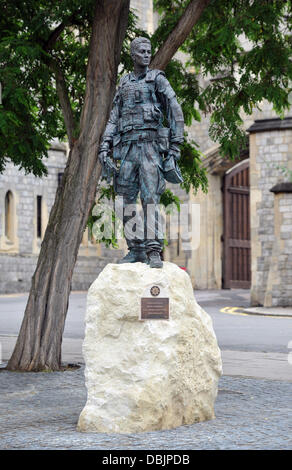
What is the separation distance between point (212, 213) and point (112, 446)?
25481mm

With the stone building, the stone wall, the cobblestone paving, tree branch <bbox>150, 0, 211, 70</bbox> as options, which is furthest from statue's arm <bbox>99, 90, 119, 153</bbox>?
the stone wall

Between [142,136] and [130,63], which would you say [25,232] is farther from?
[142,136]

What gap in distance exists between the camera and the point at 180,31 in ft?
35.7

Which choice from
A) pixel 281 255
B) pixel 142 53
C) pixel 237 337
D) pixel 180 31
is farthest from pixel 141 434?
pixel 281 255

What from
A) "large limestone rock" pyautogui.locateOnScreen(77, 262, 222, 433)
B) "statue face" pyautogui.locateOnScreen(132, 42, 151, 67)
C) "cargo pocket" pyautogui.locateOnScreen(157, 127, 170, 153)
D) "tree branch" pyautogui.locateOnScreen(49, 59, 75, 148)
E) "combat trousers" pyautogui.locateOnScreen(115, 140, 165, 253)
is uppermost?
"tree branch" pyautogui.locateOnScreen(49, 59, 75, 148)

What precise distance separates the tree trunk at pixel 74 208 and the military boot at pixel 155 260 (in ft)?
11.4

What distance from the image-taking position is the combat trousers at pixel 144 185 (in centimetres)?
771

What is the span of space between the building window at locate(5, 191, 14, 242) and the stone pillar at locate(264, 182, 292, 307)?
1056cm

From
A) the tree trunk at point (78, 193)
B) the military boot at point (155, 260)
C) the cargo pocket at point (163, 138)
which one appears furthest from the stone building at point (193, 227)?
the military boot at point (155, 260)

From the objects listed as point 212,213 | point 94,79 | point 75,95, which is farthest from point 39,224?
point 94,79

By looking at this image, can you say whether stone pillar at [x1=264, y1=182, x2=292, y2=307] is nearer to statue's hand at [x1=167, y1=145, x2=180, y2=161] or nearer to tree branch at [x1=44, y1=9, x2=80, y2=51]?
tree branch at [x1=44, y1=9, x2=80, y2=51]

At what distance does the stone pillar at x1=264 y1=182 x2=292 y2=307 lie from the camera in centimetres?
2369

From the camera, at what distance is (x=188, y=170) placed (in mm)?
12742

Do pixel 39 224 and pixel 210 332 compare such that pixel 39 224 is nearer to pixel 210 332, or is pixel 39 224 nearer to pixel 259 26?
pixel 259 26
